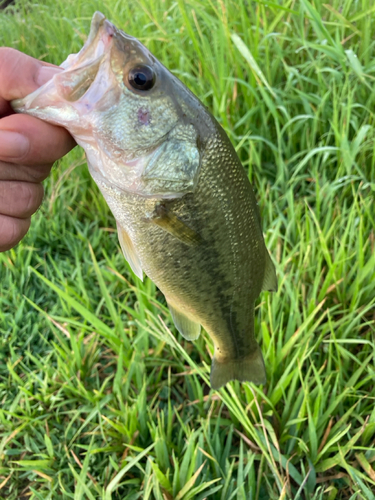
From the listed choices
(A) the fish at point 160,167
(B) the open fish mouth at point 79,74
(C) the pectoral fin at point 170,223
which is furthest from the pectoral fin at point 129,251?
(B) the open fish mouth at point 79,74

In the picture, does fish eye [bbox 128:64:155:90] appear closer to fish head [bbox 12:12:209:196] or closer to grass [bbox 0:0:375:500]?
fish head [bbox 12:12:209:196]

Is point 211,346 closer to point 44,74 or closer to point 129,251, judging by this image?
point 129,251

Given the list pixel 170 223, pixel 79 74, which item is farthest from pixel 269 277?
pixel 79 74

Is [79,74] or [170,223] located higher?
[79,74]

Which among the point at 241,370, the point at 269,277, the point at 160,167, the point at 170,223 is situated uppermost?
the point at 160,167

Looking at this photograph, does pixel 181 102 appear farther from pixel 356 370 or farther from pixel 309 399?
pixel 356 370

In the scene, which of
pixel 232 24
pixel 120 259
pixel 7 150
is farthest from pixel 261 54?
pixel 7 150

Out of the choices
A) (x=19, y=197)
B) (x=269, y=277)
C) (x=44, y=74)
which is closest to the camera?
(x=44, y=74)

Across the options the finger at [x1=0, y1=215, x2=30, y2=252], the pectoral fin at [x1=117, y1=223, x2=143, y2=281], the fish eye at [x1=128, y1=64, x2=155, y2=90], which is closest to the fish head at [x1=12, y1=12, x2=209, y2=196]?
the fish eye at [x1=128, y1=64, x2=155, y2=90]
